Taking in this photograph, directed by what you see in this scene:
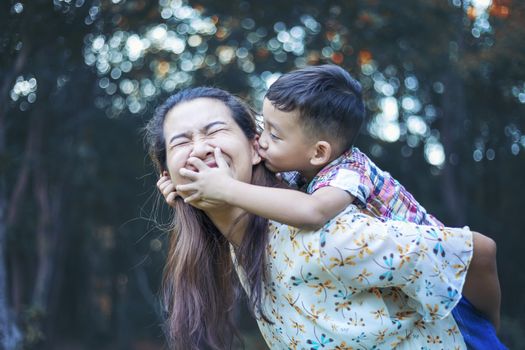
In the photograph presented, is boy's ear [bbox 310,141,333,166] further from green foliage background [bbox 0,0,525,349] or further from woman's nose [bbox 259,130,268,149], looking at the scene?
green foliage background [bbox 0,0,525,349]

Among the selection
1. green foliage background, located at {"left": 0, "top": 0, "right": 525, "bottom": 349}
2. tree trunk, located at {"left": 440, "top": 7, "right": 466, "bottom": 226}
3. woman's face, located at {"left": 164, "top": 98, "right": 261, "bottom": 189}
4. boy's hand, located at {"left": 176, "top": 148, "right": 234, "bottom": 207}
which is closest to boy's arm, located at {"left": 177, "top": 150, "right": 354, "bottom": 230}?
boy's hand, located at {"left": 176, "top": 148, "right": 234, "bottom": 207}

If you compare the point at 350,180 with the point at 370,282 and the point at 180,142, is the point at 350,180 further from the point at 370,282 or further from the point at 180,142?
the point at 180,142

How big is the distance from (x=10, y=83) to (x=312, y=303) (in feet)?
21.3

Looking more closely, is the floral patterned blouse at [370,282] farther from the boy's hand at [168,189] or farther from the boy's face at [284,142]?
the boy's hand at [168,189]

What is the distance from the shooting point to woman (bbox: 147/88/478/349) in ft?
6.81

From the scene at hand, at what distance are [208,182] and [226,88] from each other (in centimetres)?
992

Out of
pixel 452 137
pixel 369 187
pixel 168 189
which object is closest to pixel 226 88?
pixel 452 137

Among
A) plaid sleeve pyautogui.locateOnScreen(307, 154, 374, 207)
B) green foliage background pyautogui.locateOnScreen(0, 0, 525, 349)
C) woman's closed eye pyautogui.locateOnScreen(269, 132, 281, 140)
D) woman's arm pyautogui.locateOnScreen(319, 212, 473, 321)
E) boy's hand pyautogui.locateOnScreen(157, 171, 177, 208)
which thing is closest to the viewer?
woman's arm pyautogui.locateOnScreen(319, 212, 473, 321)

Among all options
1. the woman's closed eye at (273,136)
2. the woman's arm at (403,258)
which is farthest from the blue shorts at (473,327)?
the woman's closed eye at (273,136)

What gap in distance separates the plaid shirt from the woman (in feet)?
0.26

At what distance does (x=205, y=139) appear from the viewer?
7.65ft

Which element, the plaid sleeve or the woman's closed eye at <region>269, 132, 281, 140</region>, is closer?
the plaid sleeve

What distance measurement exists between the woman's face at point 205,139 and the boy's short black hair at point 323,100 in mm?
178

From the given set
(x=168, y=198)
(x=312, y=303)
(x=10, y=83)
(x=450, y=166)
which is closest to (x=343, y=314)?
(x=312, y=303)
